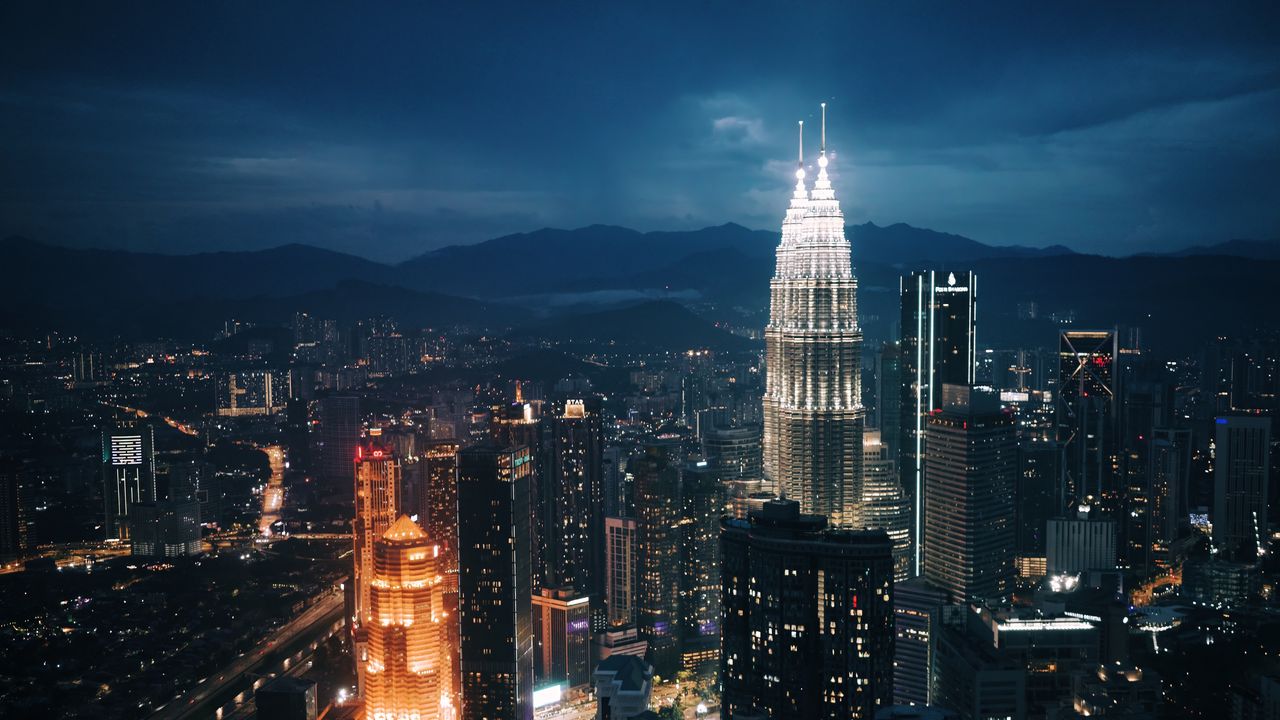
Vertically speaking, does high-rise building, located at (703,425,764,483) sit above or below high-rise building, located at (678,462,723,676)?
above

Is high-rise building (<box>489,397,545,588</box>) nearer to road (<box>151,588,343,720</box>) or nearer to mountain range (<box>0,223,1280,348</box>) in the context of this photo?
mountain range (<box>0,223,1280,348</box>)

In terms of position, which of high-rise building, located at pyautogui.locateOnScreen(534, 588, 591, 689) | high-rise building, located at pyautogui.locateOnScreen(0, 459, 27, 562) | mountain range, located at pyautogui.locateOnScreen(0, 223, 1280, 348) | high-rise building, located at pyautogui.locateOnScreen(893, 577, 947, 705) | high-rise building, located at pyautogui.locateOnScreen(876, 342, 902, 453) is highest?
mountain range, located at pyautogui.locateOnScreen(0, 223, 1280, 348)

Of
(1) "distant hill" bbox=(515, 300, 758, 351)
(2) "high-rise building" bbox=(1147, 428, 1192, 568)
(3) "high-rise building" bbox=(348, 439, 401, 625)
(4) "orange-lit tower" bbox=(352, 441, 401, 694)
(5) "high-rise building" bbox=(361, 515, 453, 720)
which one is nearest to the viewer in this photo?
(5) "high-rise building" bbox=(361, 515, 453, 720)

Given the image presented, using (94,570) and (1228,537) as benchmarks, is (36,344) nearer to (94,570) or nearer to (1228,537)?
(94,570)

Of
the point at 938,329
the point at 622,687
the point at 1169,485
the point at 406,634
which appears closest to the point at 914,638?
the point at 622,687

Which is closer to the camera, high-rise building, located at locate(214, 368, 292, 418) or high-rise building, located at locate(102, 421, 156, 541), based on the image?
high-rise building, located at locate(102, 421, 156, 541)

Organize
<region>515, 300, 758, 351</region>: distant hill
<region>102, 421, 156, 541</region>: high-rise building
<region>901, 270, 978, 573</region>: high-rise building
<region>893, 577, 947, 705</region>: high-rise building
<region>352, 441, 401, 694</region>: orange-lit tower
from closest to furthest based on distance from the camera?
<region>893, 577, 947, 705</region>: high-rise building, <region>102, 421, 156, 541</region>: high-rise building, <region>352, 441, 401, 694</region>: orange-lit tower, <region>515, 300, 758, 351</region>: distant hill, <region>901, 270, 978, 573</region>: high-rise building

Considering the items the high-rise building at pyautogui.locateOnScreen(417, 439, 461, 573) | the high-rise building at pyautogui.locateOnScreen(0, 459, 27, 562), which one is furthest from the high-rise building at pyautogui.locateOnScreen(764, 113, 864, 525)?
the high-rise building at pyautogui.locateOnScreen(0, 459, 27, 562)
